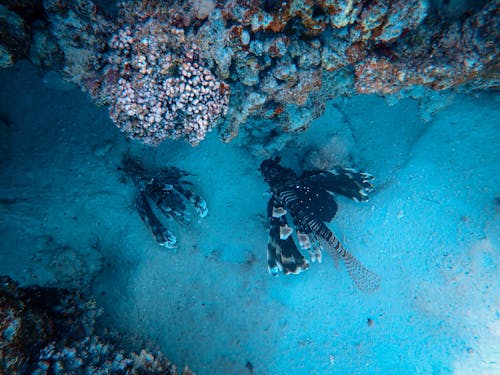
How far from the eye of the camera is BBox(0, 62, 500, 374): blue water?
4.11 m

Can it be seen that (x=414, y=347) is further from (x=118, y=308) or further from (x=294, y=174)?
(x=118, y=308)

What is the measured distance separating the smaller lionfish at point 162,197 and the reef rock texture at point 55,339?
1416 millimetres

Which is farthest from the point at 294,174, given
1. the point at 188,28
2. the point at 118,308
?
the point at 118,308

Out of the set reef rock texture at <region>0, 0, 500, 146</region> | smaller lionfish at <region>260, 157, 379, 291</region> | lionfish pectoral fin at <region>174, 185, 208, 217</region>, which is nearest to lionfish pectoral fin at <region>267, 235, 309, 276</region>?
smaller lionfish at <region>260, 157, 379, 291</region>

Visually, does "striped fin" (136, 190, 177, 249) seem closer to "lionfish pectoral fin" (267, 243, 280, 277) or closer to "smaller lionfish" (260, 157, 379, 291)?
"lionfish pectoral fin" (267, 243, 280, 277)

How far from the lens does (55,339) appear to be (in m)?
3.53

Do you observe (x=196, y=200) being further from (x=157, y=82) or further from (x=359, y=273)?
(x=359, y=273)

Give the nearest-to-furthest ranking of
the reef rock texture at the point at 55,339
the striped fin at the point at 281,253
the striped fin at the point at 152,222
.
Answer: the reef rock texture at the point at 55,339 → the striped fin at the point at 281,253 → the striped fin at the point at 152,222

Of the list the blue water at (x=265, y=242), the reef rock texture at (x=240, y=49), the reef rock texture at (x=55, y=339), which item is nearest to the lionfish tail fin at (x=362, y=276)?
the blue water at (x=265, y=242)

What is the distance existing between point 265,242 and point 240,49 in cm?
303

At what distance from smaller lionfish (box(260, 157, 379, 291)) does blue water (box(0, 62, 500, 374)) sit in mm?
337

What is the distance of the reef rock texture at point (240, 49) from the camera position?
2.70 metres

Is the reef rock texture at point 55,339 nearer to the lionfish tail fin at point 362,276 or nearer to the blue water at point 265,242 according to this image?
the blue water at point 265,242

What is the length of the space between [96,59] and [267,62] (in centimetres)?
177
